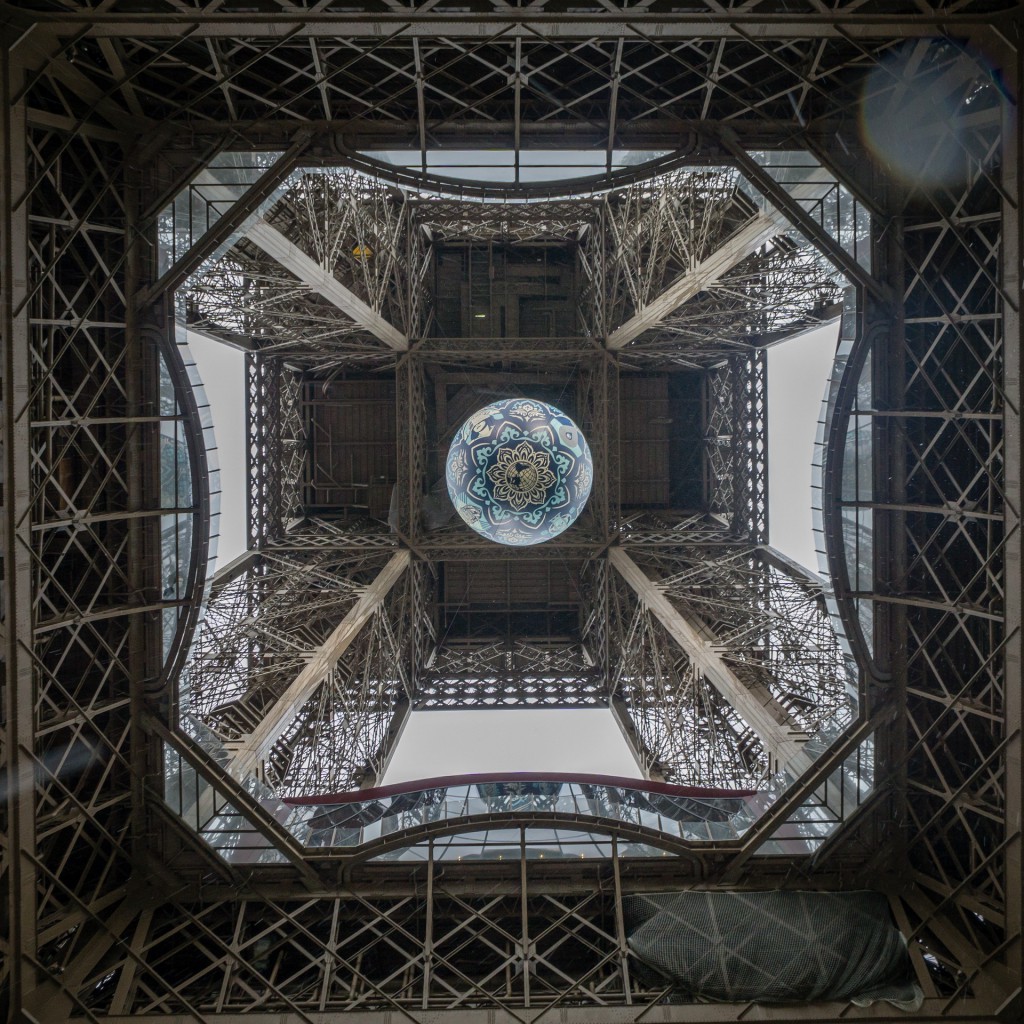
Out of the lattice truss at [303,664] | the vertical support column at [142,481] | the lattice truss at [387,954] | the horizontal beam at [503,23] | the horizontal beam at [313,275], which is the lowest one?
the lattice truss at [387,954]

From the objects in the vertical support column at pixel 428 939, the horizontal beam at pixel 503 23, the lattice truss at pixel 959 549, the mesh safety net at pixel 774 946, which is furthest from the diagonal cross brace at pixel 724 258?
the vertical support column at pixel 428 939

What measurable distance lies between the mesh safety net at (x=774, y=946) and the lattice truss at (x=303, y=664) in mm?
9019

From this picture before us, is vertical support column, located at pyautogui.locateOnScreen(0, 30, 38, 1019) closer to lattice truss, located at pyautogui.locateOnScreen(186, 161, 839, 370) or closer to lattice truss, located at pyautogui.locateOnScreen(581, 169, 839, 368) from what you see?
lattice truss, located at pyautogui.locateOnScreen(186, 161, 839, 370)

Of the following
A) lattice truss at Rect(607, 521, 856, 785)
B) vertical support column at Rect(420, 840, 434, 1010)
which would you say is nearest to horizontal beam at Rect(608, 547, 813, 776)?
lattice truss at Rect(607, 521, 856, 785)

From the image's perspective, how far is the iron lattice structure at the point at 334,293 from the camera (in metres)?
10.1

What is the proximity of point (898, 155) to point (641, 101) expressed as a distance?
423cm

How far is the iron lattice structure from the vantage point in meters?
10.1

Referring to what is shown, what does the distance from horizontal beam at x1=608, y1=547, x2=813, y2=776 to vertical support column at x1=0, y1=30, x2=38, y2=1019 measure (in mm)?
12559

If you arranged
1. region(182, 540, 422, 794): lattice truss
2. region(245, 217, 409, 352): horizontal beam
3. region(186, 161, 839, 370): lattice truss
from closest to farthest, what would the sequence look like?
1. region(245, 217, 409, 352): horizontal beam
2. region(186, 161, 839, 370): lattice truss
3. region(182, 540, 422, 794): lattice truss

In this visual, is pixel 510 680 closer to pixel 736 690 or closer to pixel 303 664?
pixel 303 664

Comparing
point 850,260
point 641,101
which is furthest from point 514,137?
point 850,260

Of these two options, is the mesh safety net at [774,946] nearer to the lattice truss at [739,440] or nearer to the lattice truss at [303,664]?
the lattice truss at [303,664]

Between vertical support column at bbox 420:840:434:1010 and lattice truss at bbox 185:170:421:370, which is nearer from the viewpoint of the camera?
vertical support column at bbox 420:840:434:1010

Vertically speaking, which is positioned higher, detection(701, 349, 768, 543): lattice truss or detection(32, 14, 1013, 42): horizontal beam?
detection(32, 14, 1013, 42): horizontal beam
